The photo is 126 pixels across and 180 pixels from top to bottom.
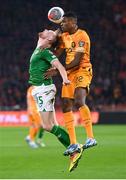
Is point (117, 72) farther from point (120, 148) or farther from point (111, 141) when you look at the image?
point (120, 148)

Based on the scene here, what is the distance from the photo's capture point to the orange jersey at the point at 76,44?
1120 cm

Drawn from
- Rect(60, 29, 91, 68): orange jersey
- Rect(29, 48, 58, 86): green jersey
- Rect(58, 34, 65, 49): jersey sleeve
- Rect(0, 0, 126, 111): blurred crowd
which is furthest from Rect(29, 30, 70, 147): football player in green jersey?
Rect(0, 0, 126, 111): blurred crowd

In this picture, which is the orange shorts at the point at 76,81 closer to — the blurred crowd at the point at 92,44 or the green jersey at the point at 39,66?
the green jersey at the point at 39,66

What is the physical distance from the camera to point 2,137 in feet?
65.4

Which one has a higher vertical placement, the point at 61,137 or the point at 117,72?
the point at 61,137

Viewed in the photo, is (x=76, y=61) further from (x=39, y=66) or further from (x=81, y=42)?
(x=39, y=66)

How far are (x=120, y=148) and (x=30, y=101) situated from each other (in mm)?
2804

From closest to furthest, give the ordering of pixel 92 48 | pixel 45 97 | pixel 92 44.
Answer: pixel 45 97
pixel 92 48
pixel 92 44

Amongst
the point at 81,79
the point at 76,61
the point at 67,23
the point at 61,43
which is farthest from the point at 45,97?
the point at 67,23

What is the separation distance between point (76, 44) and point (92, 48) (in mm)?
20407

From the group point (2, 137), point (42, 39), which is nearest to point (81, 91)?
point (42, 39)

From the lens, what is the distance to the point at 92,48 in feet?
104

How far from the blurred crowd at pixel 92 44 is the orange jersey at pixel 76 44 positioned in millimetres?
16411

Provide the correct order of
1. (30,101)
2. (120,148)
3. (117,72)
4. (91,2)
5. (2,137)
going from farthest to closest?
→ (91,2), (117,72), (2,137), (30,101), (120,148)
